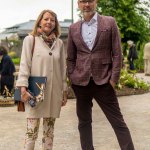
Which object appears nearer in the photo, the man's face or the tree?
the man's face

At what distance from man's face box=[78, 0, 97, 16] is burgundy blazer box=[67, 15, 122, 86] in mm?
126

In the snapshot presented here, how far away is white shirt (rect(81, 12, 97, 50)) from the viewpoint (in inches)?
198

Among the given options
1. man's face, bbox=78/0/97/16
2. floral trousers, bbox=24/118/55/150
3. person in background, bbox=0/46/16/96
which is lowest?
person in background, bbox=0/46/16/96

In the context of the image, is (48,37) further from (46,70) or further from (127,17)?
(127,17)

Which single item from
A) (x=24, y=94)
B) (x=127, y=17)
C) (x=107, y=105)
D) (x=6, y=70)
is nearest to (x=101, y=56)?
(x=107, y=105)

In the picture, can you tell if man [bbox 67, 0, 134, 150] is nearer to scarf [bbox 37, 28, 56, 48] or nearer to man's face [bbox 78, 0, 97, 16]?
man's face [bbox 78, 0, 97, 16]

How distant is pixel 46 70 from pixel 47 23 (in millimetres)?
495

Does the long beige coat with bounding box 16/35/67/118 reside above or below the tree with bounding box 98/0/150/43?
above

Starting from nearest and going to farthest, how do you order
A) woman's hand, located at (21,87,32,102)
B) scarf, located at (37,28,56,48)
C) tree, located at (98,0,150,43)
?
woman's hand, located at (21,87,32,102), scarf, located at (37,28,56,48), tree, located at (98,0,150,43)

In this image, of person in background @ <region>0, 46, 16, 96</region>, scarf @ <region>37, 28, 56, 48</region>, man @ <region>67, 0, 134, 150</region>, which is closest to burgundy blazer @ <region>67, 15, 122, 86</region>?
man @ <region>67, 0, 134, 150</region>

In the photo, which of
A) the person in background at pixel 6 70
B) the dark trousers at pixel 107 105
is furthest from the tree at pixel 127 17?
the dark trousers at pixel 107 105

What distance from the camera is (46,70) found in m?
5.00

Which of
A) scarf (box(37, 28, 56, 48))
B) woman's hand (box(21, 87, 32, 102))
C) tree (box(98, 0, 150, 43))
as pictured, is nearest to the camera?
woman's hand (box(21, 87, 32, 102))

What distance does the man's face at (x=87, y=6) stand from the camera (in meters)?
5.00
